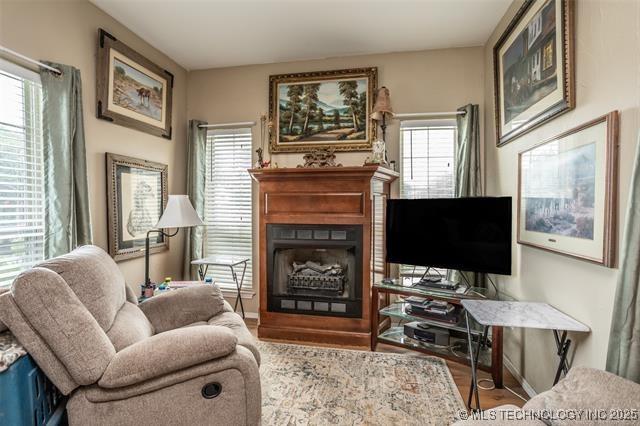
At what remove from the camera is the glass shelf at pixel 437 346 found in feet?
8.50

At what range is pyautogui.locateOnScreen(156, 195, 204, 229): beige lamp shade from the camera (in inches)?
109

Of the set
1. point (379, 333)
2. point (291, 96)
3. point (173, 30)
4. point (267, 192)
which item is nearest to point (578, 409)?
point (379, 333)

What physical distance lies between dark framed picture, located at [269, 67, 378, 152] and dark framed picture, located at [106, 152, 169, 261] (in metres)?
1.28

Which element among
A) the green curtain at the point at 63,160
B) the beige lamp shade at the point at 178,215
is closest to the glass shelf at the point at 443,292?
the beige lamp shade at the point at 178,215

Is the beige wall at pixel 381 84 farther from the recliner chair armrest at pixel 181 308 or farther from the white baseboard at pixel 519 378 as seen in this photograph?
the white baseboard at pixel 519 378

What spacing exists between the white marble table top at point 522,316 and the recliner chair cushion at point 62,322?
1.81m

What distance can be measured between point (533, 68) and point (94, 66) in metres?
3.25

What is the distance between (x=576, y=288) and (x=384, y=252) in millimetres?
1685

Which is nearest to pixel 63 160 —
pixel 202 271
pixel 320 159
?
pixel 202 271

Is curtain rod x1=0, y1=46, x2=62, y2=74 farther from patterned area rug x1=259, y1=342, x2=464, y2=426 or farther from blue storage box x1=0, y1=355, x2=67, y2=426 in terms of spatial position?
patterned area rug x1=259, y1=342, x2=464, y2=426

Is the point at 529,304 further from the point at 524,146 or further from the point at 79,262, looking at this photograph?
the point at 79,262

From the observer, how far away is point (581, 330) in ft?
5.45

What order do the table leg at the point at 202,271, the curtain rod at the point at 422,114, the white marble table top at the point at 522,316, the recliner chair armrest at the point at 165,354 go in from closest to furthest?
the recliner chair armrest at the point at 165,354, the white marble table top at the point at 522,316, the curtain rod at the point at 422,114, the table leg at the point at 202,271

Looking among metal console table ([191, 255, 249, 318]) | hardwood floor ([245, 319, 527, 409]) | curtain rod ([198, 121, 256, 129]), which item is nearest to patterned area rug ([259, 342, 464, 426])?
hardwood floor ([245, 319, 527, 409])
